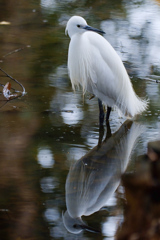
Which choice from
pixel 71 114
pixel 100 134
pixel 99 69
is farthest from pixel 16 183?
pixel 99 69

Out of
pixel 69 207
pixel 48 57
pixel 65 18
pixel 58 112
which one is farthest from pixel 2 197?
pixel 65 18

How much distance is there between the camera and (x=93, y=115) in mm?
4555

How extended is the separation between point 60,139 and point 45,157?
1.11ft

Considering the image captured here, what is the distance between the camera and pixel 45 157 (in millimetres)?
3738

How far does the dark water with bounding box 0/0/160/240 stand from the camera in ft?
9.86

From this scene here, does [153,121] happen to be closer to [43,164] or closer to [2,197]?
[43,164]

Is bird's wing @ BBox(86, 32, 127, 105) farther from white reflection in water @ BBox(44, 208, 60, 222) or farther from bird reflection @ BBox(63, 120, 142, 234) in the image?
white reflection in water @ BBox(44, 208, 60, 222)

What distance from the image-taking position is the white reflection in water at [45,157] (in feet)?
11.9

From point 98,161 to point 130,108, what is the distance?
863 millimetres

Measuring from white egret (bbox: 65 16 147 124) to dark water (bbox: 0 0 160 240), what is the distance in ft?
0.61

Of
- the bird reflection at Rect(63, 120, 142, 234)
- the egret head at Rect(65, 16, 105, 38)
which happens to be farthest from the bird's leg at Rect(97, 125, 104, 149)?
the egret head at Rect(65, 16, 105, 38)

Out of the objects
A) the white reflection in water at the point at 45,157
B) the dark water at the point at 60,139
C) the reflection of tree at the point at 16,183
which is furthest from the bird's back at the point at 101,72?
the white reflection in water at the point at 45,157

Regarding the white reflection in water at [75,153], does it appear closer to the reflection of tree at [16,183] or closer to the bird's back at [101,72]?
the reflection of tree at [16,183]

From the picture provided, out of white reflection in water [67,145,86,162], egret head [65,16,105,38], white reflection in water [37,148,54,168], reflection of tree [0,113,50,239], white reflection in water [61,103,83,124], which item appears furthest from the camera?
white reflection in water [61,103,83,124]
